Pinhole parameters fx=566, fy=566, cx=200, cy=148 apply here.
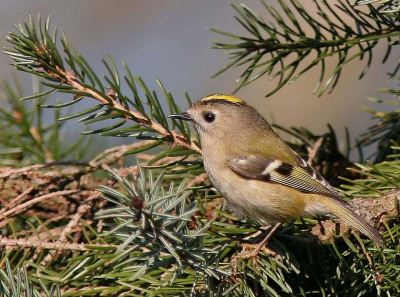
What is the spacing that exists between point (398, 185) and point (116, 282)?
61cm

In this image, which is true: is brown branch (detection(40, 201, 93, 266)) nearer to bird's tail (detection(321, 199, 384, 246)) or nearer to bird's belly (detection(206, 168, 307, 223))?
bird's belly (detection(206, 168, 307, 223))

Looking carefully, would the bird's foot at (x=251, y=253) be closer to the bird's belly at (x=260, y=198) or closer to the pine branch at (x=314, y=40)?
the bird's belly at (x=260, y=198)

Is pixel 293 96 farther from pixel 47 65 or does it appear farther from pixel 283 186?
pixel 47 65

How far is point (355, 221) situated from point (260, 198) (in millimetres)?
342

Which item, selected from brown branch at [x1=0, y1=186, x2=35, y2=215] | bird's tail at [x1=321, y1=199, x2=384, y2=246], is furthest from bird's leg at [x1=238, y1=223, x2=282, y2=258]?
brown branch at [x1=0, y1=186, x2=35, y2=215]

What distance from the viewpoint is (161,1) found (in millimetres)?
4020

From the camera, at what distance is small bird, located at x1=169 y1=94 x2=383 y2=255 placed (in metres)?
1.31

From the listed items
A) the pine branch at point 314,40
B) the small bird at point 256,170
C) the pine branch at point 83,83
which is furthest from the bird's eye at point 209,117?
the pine branch at point 83,83

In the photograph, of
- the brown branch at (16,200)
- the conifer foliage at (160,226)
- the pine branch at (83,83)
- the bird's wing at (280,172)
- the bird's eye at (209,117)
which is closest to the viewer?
the conifer foliage at (160,226)

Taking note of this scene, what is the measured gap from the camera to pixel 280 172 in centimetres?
151

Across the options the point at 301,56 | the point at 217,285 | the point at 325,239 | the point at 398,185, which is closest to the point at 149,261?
the point at 217,285

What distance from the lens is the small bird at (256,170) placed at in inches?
51.4

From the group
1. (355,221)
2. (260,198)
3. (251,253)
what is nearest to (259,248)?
(251,253)

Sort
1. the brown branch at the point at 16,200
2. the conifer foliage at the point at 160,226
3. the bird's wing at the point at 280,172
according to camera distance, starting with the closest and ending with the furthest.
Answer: the conifer foliage at the point at 160,226 → the brown branch at the point at 16,200 → the bird's wing at the point at 280,172
